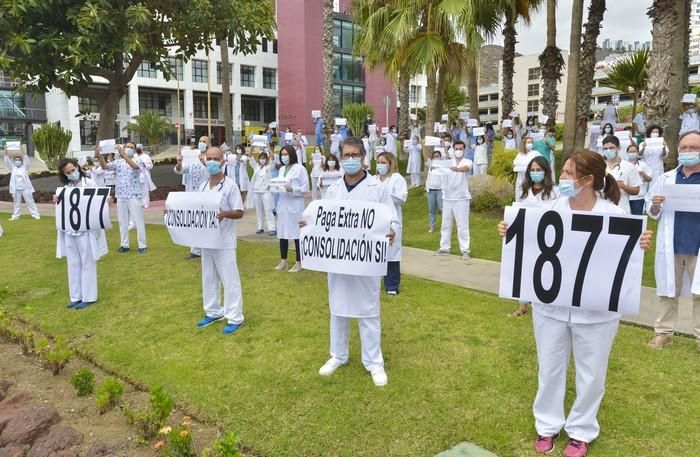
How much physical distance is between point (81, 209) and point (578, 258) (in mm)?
5844

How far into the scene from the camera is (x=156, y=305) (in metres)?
7.33

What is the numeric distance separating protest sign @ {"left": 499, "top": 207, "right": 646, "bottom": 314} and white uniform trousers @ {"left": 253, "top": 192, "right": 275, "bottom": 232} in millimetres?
9309

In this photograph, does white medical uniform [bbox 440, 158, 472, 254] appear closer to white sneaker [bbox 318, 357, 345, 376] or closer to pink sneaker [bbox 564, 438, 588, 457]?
white sneaker [bbox 318, 357, 345, 376]

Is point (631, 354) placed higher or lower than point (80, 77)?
lower

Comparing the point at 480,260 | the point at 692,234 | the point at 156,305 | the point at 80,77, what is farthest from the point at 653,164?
the point at 80,77

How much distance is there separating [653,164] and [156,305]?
415 inches

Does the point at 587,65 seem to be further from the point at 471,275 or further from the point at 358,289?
the point at 358,289

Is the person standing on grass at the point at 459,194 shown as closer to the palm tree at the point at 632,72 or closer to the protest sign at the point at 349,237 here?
Result: the protest sign at the point at 349,237

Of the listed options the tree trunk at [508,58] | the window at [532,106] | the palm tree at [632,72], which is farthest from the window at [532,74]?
the tree trunk at [508,58]

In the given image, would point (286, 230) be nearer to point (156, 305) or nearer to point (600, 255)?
point (156, 305)

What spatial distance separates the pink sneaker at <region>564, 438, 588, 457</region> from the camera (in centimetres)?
364

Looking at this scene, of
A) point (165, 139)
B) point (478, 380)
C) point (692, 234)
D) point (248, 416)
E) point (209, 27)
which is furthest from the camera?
point (165, 139)

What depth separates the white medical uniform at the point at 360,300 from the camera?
4734 millimetres

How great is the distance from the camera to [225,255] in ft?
20.0
